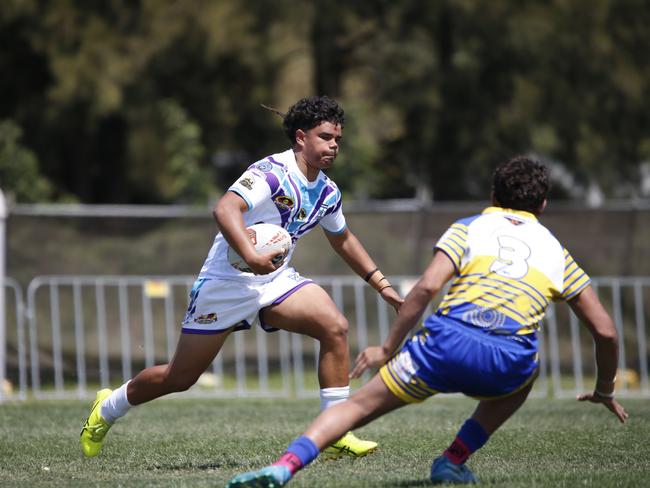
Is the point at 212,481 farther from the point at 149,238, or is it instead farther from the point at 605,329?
the point at 149,238

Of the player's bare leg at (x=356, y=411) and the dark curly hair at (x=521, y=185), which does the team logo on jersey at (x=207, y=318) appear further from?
the dark curly hair at (x=521, y=185)

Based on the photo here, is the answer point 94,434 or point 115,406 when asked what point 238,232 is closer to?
point 115,406

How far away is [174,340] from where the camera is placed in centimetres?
1162

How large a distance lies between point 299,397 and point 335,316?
18.9ft

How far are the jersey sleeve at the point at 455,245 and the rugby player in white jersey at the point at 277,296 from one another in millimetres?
1153

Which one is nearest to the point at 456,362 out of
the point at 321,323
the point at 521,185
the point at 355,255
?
the point at 521,185

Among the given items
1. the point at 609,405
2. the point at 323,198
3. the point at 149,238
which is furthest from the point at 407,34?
the point at 609,405

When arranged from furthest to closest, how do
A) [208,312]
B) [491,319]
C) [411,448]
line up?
1. [411,448]
2. [208,312]
3. [491,319]

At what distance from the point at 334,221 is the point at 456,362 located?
1903 mm

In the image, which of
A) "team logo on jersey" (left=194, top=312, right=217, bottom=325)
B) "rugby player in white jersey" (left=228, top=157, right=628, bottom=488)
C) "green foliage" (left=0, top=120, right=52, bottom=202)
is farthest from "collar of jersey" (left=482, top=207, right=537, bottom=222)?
"green foliage" (left=0, top=120, right=52, bottom=202)

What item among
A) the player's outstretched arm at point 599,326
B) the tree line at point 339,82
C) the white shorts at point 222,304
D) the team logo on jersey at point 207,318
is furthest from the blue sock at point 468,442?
the tree line at point 339,82

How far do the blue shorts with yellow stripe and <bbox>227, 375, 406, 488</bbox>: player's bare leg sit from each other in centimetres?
6

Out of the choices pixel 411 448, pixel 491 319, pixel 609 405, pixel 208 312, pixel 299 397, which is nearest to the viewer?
pixel 491 319

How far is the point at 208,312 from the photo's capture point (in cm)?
552
